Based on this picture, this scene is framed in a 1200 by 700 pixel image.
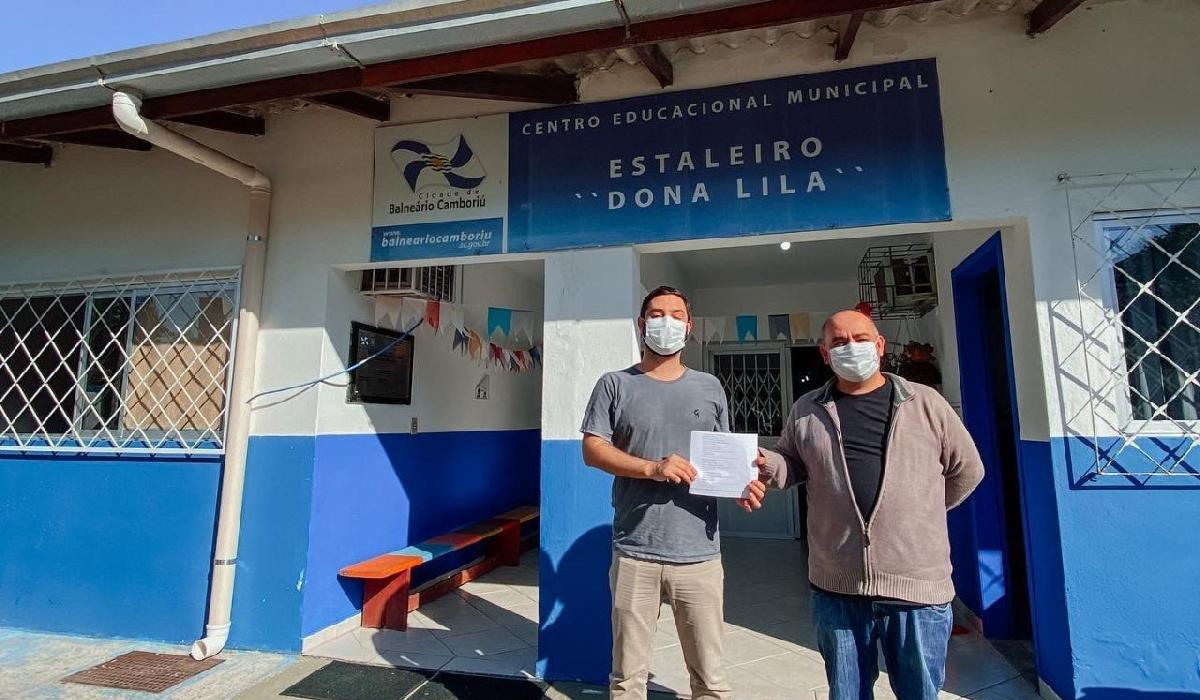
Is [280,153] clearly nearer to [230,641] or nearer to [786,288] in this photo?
[230,641]

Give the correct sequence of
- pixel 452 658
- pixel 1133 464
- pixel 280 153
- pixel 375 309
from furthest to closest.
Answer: pixel 375 309 < pixel 280 153 < pixel 452 658 < pixel 1133 464

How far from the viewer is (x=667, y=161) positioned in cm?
288

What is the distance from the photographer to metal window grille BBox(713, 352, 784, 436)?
5906mm

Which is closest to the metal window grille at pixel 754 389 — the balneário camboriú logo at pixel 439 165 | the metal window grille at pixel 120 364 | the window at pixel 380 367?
the window at pixel 380 367

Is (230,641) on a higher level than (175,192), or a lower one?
lower

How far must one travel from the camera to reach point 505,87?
2936mm

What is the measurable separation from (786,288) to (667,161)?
3614 mm

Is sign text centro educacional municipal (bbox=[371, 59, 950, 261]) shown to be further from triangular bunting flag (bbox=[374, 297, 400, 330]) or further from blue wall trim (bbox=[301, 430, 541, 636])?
blue wall trim (bbox=[301, 430, 541, 636])

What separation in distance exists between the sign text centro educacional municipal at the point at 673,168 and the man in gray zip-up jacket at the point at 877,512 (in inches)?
46.3

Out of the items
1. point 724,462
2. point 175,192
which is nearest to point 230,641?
point 175,192

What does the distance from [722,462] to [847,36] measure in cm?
199

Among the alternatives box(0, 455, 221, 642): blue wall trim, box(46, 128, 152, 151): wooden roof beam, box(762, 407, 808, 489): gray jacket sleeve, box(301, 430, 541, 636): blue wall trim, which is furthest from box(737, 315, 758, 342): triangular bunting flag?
box(46, 128, 152, 151): wooden roof beam

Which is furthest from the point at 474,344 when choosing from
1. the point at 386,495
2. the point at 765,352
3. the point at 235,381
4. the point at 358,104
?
→ the point at 765,352

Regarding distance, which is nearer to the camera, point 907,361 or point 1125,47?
point 1125,47
